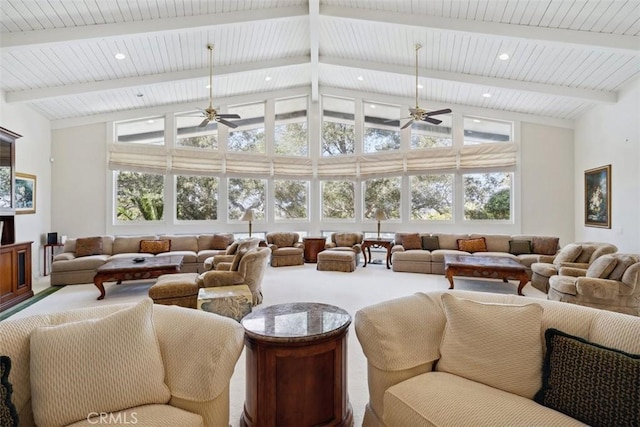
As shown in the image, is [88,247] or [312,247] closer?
[88,247]

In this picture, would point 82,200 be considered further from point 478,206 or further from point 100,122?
point 478,206

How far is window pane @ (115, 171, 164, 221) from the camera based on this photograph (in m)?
7.24

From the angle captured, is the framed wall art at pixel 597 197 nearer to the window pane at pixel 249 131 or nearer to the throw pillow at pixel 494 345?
the throw pillow at pixel 494 345

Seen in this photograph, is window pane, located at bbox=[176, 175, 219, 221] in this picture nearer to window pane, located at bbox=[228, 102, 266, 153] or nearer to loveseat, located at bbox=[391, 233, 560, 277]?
window pane, located at bbox=[228, 102, 266, 153]

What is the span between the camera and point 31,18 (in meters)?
3.87

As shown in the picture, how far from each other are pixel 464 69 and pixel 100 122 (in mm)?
7903

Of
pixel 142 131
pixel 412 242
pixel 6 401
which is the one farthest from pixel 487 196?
pixel 142 131

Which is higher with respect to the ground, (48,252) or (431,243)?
(431,243)

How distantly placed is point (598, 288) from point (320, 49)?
20.5 ft

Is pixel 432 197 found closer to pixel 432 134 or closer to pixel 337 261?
pixel 432 134

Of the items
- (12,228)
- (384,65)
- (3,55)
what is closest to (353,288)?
(384,65)

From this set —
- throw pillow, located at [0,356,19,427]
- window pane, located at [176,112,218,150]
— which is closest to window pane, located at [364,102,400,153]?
window pane, located at [176,112,218,150]

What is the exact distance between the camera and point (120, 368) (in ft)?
4.48

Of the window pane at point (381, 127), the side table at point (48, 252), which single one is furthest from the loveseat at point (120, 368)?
the window pane at point (381, 127)
